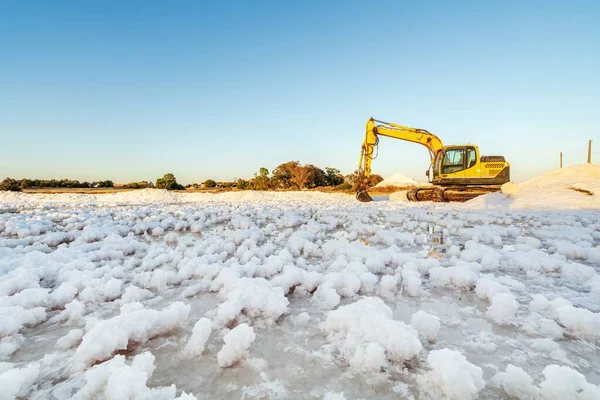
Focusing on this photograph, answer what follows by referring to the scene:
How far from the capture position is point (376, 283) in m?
2.12

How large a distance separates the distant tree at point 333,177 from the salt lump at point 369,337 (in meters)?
28.9

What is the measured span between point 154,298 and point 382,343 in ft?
4.90

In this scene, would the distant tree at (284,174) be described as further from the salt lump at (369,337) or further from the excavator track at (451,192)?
the salt lump at (369,337)

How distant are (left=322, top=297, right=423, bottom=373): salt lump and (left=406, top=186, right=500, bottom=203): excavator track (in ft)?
39.4

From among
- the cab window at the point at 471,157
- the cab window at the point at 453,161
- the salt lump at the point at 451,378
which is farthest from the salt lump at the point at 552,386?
the cab window at the point at 471,157

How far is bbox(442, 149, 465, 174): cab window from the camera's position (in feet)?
39.0

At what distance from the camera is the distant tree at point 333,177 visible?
100 feet

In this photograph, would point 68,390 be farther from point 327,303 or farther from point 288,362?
point 327,303

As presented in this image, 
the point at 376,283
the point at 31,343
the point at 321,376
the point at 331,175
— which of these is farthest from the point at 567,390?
the point at 331,175

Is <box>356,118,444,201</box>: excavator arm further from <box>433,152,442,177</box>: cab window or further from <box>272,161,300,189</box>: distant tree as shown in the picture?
<box>272,161,300,189</box>: distant tree

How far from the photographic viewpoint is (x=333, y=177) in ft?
103

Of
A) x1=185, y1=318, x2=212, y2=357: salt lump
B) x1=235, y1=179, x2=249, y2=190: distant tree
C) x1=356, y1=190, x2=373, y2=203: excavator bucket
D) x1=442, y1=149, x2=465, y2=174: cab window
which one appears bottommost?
x1=185, y1=318, x2=212, y2=357: salt lump

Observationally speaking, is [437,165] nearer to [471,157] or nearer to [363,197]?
[471,157]

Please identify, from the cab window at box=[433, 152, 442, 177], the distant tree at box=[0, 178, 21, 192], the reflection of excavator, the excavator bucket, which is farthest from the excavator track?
the distant tree at box=[0, 178, 21, 192]
